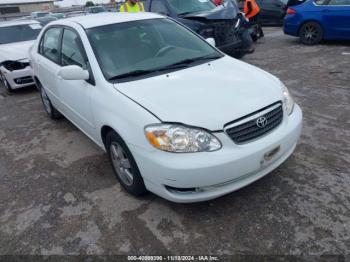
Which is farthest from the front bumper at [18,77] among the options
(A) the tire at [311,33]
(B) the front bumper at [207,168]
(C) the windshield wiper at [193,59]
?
(A) the tire at [311,33]

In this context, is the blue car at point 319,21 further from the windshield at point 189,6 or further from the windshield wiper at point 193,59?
the windshield wiper at point 193,59

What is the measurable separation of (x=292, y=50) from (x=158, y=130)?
23.7 ft

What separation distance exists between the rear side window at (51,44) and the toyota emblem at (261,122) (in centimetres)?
279

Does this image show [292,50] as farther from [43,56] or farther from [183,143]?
[183,143]

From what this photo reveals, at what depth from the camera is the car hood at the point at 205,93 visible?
2.35 m

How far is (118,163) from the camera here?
117 inches

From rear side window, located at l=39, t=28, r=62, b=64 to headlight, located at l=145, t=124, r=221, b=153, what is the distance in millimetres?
2348

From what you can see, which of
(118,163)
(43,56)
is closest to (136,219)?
(118,163)

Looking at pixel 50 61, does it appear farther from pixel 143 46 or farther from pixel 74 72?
pixel 143 46

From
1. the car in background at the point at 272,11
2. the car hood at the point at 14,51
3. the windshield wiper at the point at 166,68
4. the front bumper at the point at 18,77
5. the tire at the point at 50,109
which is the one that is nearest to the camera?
the windshield wiper at the point at 166,68

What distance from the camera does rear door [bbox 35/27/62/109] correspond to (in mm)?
3971

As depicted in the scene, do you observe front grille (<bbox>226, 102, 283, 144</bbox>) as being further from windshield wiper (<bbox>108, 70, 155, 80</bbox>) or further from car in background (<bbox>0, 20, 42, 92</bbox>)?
car in background (<bbox>0, 20, 42, 92</bbox>)

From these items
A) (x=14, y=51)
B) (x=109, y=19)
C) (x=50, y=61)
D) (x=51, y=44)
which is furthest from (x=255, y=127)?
(x=14, y=51)

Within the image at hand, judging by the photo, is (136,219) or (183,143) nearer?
(183,143)
